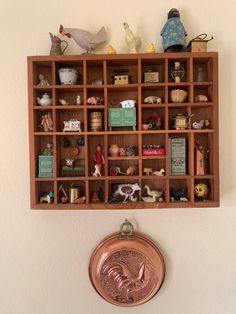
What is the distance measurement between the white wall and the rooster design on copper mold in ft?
0.26

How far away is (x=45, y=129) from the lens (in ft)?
2.82

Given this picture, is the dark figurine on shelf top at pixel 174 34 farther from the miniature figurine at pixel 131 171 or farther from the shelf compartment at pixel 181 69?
the miniature figurine at pixel 131 171

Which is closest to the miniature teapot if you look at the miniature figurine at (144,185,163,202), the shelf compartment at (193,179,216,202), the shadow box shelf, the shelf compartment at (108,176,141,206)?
the shadow box shelf

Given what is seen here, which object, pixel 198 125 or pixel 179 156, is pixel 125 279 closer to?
pixel 179 156

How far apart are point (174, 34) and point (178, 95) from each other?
19 centimetres

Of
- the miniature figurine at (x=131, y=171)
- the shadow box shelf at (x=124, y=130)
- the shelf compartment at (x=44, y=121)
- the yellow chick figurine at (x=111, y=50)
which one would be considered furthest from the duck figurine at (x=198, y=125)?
the shelf compartment at (x=44, y=121)

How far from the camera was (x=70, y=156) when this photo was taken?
898 millimetres

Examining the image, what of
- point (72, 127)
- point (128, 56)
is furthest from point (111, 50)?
point (72, 127)

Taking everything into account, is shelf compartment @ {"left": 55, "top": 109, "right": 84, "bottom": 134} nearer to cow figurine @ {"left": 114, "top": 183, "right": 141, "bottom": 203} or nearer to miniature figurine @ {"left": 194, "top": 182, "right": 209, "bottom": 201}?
cow figurine @ {"left": 114, "top": 183, "right": 141, "bottom": 203}

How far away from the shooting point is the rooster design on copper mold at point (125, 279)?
0.87 metres

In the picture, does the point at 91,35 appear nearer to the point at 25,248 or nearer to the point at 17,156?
the point at 17,156

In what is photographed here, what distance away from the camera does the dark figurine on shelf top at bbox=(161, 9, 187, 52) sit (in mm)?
810

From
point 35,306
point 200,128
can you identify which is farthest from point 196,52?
point 35,306

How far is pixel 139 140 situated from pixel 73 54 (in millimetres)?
379
